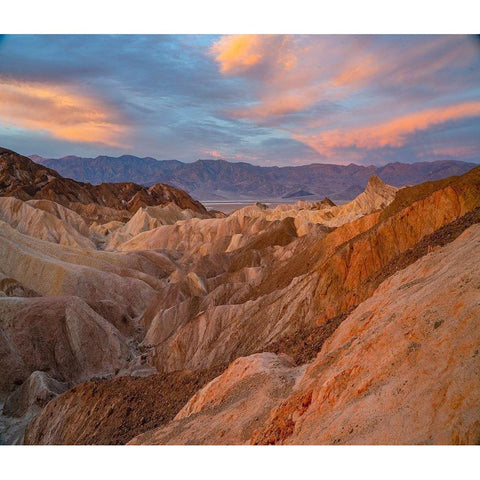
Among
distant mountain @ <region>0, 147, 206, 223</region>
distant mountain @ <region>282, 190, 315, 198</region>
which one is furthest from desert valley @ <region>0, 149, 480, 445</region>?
distant mountain @ <region>282, 190, 315, 198</region>

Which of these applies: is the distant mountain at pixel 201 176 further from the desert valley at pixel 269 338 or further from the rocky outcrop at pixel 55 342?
the rocky outcrop at pixel 55 342

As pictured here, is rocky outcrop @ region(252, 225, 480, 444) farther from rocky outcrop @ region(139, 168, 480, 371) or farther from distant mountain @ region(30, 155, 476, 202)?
distant mountain @ region(30, 155, 476, 202)

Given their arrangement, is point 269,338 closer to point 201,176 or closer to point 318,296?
point 318,296

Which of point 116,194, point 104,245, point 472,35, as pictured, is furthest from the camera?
point 116,194

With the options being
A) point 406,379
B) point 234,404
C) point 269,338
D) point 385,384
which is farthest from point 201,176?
point 406,379

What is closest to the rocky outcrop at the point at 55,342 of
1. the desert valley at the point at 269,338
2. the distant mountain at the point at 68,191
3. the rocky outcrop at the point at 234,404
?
the desert valley at the point at 269,338

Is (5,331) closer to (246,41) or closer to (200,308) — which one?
(200,308)

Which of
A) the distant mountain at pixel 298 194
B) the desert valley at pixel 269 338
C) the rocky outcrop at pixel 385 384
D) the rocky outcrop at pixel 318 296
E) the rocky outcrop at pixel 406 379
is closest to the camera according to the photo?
the rocky outcrop at pixel 406 379
